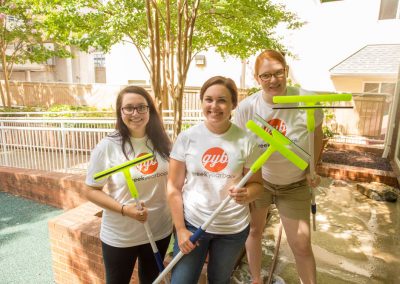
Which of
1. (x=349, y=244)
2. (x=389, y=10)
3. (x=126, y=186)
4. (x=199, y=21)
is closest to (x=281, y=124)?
(x=126, y=186)

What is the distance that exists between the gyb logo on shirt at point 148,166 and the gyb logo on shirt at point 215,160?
41 centimetres

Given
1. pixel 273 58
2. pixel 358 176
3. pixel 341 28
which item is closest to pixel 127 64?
pixel 341 28

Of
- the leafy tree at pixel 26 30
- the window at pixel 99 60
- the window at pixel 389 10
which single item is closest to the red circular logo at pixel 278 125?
the leafy tree at pixel 26 30

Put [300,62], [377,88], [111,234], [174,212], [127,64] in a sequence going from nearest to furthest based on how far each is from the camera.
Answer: [174,212]
[111,234]
[377,88]
[300,62]
[127,64]

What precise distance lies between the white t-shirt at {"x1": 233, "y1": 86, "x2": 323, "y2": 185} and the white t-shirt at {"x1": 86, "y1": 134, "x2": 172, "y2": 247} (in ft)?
2.30

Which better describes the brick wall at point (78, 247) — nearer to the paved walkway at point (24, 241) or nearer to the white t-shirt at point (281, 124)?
the paved walkway at point (24, 241)

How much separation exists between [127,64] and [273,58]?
60.3 feet

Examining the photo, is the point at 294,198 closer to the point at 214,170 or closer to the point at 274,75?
the point at 214,170

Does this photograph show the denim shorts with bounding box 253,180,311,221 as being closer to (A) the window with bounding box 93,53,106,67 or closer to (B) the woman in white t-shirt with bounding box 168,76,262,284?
(B) the woman in white t-shirt with bounding box 168,76,262,284

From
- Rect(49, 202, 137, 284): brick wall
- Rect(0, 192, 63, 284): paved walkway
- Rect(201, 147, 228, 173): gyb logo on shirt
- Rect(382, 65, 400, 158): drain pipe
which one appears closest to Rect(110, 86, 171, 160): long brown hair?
Rect(201, 147, 228, 173): gyb logo on shirt

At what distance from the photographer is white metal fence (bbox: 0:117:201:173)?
579 centimetres

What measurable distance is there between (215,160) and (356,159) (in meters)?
6.52

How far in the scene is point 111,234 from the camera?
197cm

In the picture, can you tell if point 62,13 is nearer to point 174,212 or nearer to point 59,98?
point 174,212
